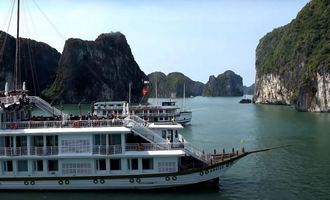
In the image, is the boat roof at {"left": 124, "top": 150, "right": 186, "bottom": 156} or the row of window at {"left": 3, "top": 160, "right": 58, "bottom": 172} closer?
the boat roof at {"left": 124, "top": 150, "right": 186, "bottom": 156}

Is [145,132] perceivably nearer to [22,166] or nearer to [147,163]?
[147,163]

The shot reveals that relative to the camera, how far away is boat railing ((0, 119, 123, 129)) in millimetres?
30812

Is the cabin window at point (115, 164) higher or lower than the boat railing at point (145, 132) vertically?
lower

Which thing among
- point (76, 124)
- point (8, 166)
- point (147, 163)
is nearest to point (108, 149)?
point (147, 163)

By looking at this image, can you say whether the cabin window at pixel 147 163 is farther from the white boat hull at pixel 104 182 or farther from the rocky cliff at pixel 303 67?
the rocky cliff at pixel 303 67

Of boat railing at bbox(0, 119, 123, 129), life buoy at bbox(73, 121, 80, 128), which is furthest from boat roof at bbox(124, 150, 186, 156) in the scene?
life buoy at bbox(73, 121, 80, 128)

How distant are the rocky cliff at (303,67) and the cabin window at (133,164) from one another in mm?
88274

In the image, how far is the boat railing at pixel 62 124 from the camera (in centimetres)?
3081

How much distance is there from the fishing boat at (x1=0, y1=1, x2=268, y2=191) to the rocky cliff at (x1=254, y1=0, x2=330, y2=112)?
8724 cm

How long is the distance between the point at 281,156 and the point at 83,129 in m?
23.0

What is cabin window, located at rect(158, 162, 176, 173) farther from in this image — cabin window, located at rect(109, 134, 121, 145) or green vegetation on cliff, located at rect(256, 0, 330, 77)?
green vegetation on cliff, located at rect(256, 0, 330, 77)

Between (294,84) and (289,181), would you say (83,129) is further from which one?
(294,84)

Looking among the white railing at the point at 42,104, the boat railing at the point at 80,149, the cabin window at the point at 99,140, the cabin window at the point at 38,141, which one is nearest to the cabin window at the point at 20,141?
the boat railing at the point at 80,149

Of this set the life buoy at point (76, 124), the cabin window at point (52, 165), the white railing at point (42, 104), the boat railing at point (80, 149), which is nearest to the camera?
the boat railing at point (80, 149)
